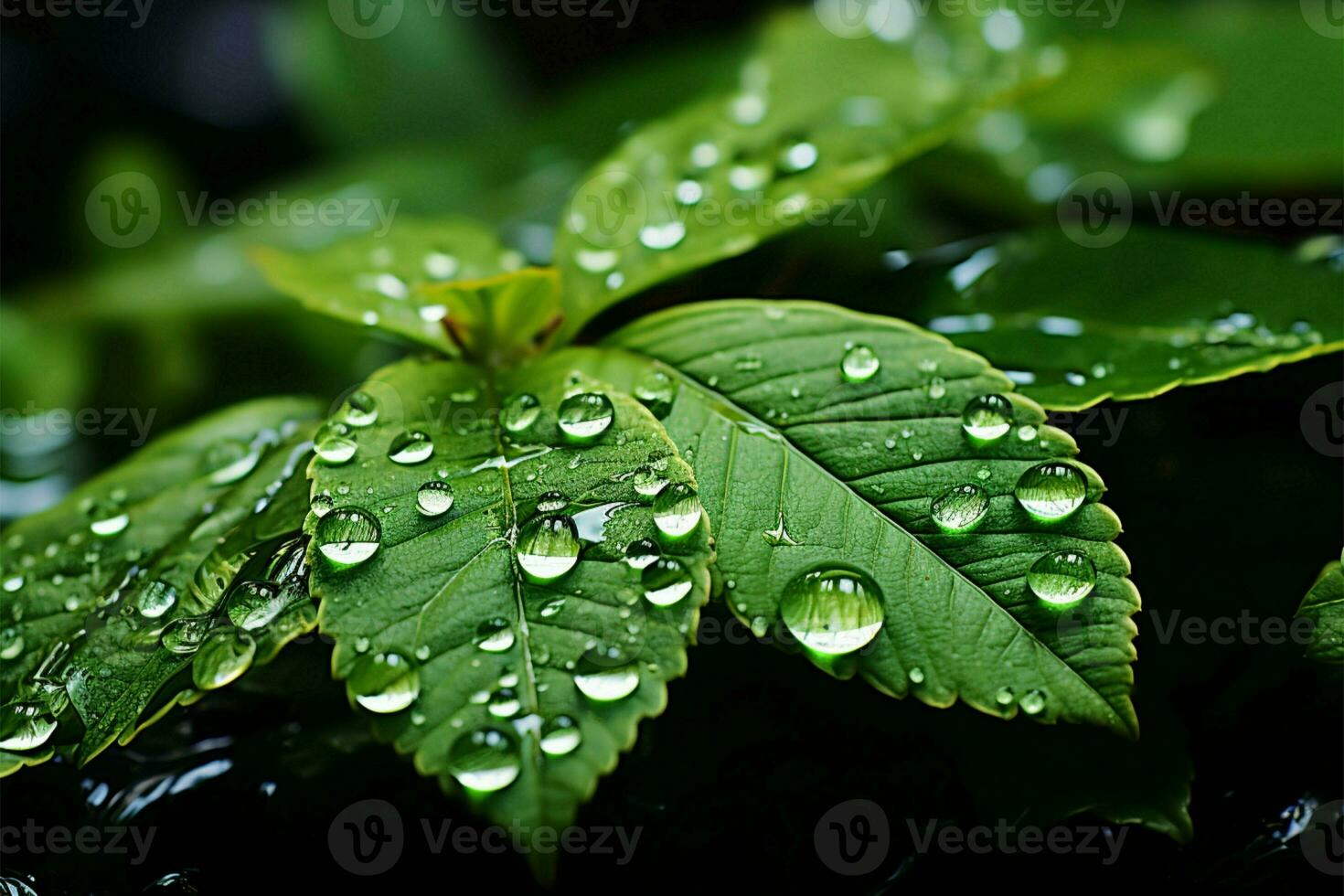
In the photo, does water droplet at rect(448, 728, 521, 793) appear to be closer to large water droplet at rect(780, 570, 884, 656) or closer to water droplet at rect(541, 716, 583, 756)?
water droplet at rect(541, 716, 583, 756)

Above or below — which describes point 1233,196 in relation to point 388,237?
above

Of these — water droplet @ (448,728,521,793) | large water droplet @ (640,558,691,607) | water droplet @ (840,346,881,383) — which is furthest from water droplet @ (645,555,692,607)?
water droplet @ (840,346,881,383)

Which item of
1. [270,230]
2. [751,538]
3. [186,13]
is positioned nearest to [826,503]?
[751,538]

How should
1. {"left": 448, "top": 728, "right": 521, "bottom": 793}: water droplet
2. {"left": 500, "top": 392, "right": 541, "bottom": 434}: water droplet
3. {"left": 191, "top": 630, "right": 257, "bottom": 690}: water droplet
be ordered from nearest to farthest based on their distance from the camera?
1. {"left": 448, "top": 728, "right": 521, "bottom": 793}: water droplet
2. {"left": 191, "top": 630, "right": 257, "bottom": 690}: water droplet
3. {"left": 500, "top": 392, "right": 541, "bottom": 434}: water droplet

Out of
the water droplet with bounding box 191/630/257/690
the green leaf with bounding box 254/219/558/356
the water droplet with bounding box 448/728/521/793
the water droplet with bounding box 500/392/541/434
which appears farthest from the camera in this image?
the green leaf with bounding box 254/219/558/356

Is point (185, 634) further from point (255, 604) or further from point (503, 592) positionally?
point (503, 592)

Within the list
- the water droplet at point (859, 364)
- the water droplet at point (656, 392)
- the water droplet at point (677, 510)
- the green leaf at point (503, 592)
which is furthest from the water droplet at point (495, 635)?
the water droplet at point (859, 364)

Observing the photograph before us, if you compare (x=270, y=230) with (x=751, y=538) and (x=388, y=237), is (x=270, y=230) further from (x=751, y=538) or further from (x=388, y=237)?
(x=751, y=538)
